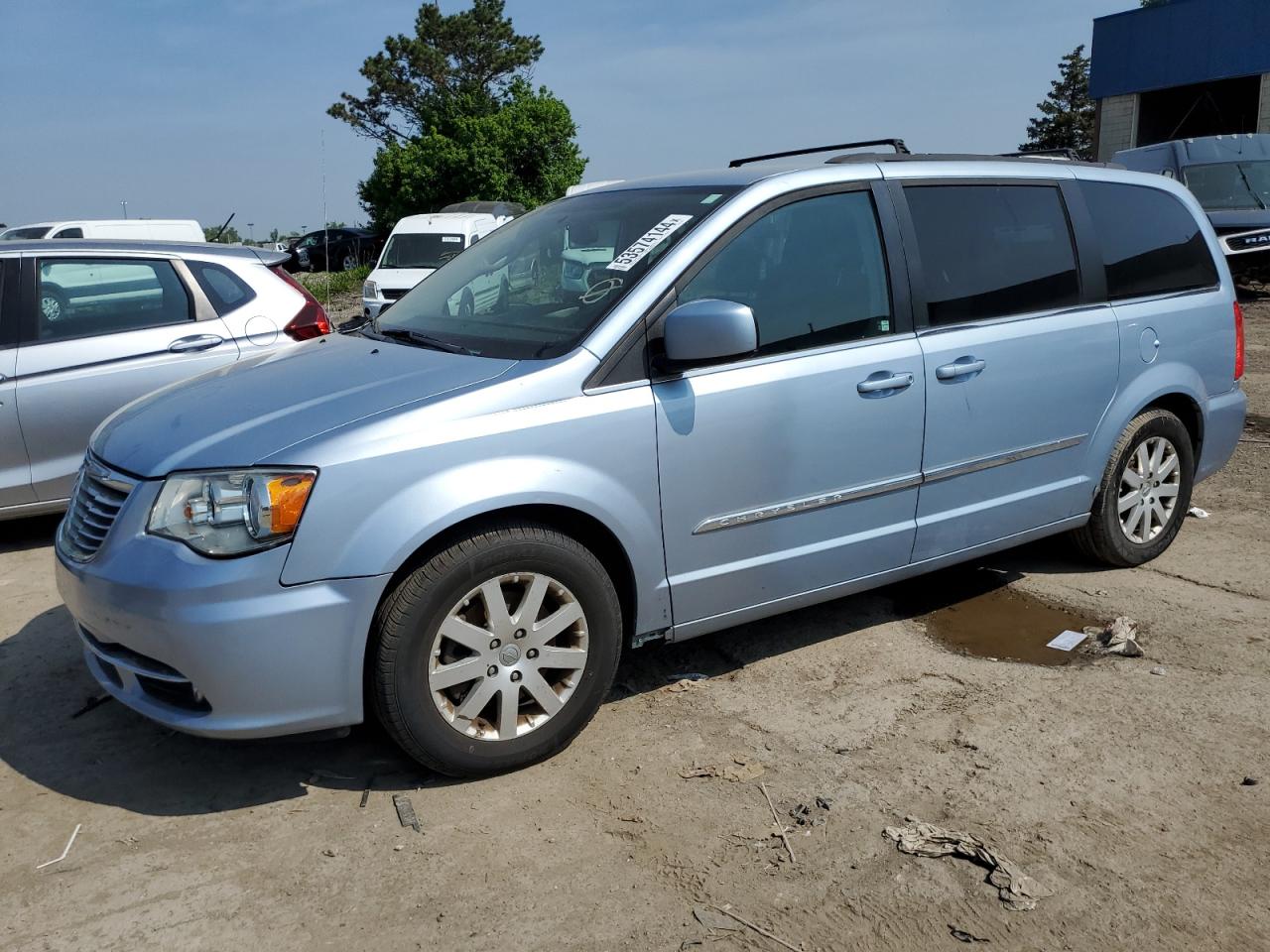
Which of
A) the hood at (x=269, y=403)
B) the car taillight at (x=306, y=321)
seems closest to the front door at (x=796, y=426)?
the hood at (x=269, y=403)

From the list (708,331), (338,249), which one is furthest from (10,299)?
(338,249)

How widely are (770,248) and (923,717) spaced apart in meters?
1.66

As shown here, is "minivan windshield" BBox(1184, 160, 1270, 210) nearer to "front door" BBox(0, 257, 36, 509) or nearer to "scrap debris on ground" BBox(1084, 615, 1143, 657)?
"scrap debris on ground" BBox(1084, 615, 1143, 657)

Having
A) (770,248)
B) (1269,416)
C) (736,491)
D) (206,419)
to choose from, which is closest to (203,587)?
(206,419)

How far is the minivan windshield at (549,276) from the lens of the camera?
11.7 ft

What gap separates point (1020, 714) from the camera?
3.72 meters

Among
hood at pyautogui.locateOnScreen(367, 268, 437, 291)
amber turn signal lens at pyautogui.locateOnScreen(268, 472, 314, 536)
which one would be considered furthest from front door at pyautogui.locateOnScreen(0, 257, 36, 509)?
hood at pyautogui.locateOnScreen(367, 268, 437, 291)

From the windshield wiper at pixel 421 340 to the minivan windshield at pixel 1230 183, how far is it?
Result: 14.9m

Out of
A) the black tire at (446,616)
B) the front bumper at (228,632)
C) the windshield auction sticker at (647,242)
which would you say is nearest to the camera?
the front bumper at (228,632)

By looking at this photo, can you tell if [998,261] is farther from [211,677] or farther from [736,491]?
[211,677]

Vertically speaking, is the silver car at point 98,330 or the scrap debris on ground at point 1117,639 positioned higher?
the silver car at point 98,330

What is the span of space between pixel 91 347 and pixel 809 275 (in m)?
3.90

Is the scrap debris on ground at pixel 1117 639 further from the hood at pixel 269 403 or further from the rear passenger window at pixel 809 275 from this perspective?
the hood at pixel 269 403

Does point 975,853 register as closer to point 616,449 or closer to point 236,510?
point 616,449
